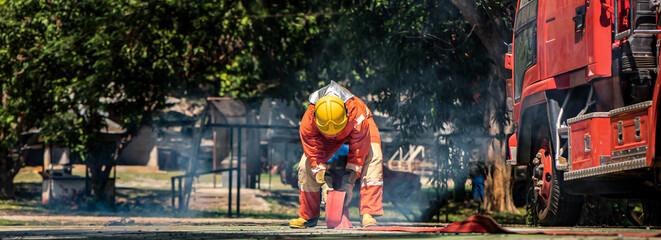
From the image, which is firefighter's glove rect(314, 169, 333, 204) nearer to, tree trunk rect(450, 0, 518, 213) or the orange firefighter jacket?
the orange firefighter jacket

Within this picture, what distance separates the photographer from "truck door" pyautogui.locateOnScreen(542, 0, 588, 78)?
7.09 meters

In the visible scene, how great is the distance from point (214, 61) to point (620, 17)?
13573 mm

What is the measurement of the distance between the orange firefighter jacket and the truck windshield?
1853 mm

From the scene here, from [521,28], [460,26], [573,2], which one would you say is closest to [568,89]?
[573,2]

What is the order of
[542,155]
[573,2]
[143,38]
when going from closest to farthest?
[573,2] < [542,155] < [143,38]

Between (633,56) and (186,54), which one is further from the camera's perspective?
(186,54)

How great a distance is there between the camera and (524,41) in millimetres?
8883

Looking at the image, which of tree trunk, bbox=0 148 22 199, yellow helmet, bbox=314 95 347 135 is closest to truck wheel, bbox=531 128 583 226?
yellow helmet, bbox=314 95 347 135

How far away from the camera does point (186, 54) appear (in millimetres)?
17797

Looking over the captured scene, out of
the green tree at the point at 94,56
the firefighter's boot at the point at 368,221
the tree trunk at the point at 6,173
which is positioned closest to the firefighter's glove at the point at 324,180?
the firefighter's boot at the point at 368,221

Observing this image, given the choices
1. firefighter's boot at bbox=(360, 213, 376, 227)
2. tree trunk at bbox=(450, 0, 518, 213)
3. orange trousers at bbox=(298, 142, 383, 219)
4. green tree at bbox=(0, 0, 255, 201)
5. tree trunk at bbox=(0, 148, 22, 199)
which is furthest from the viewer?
tree trunk at bbox=(0, 148, 22, 199)

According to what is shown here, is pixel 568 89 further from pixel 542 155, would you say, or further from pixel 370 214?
pixel 370 214

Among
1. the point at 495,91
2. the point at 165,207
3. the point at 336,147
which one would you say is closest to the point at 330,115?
the point at 336,147

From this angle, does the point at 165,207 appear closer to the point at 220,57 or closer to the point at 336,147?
the point at 220,57
